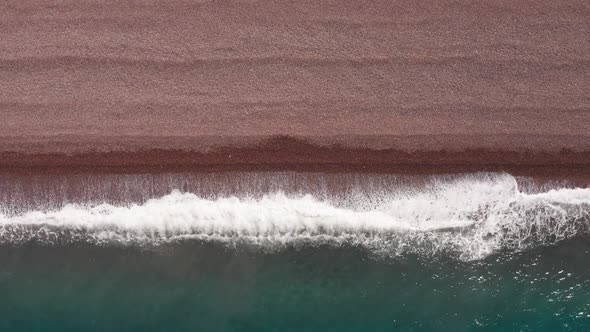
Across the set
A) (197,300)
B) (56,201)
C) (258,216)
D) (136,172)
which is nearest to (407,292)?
(258,216)

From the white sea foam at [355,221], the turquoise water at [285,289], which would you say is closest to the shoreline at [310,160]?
the white sea foam at [355,221]

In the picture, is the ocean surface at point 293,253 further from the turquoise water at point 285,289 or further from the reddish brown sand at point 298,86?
the reddish brown sand at point 298,86

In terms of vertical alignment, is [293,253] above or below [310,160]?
below

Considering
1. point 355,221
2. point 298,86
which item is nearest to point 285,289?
point 355,221

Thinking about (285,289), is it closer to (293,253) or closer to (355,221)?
(293,253)

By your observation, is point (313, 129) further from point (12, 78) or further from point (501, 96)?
point (12, 78)

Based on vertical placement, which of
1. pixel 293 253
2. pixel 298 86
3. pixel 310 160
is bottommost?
pixel 293 253
